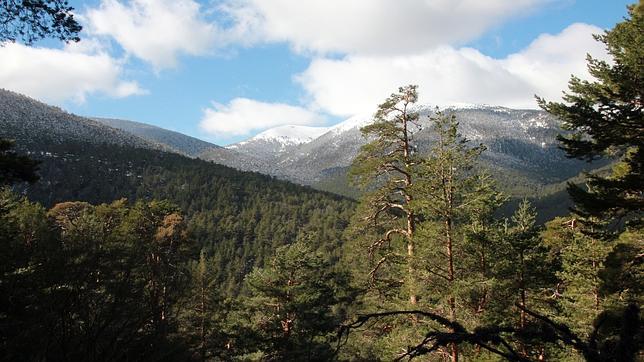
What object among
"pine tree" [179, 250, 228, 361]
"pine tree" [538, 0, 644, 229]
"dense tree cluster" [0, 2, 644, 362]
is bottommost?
"pine tree" [179, 250, 228, 361]

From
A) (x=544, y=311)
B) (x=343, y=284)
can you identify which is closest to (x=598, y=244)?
(x=544, y=311)

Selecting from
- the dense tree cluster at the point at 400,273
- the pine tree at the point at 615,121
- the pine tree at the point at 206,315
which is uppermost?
the pine tree at the point at 615,121

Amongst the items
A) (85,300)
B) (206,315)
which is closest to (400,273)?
(85,300)

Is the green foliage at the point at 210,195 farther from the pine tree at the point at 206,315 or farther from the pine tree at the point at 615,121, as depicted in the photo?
the pine tree at the point at 615,121

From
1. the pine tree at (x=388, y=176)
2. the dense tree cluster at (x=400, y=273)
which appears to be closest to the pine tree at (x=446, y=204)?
the dense tree cluster at (x=400, y=273)

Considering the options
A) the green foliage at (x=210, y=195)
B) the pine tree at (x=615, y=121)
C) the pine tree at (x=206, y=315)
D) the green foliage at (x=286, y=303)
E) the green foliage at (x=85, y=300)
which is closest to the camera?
the green foliage at (x=85, y=300)

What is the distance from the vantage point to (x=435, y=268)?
11461 millimetres

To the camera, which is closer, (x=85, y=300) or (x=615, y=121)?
(x=85, y=300)

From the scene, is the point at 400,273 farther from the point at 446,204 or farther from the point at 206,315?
the point at 206,315

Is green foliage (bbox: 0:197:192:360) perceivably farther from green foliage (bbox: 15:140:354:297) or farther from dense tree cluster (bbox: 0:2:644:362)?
green foliage (bbox: 15:140:354:297)

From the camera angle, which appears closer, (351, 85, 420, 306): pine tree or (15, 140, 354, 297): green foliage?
(351, 85, 420, 306): pine tree

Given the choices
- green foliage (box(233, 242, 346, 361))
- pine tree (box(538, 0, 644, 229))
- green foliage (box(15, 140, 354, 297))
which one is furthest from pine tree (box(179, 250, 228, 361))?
green foliage (box(15, 140, 354, 297))

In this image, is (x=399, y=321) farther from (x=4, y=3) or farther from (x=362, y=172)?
(x=4, y=3)

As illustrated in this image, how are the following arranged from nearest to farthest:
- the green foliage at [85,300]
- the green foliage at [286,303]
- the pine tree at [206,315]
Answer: the green foliage at [85,300]
the green foliage at [286,303]
the pine tree at [206,315]
